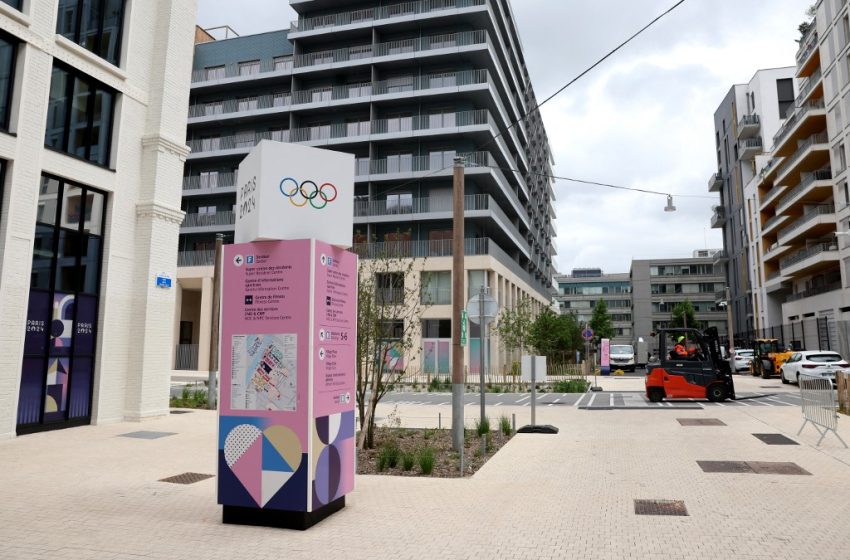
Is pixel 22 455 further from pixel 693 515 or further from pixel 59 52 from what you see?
pixel 693 515

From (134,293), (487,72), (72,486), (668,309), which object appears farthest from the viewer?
(668,309)

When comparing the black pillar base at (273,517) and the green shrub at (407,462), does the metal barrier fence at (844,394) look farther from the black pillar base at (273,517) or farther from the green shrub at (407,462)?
the black pillar base at (273,517)

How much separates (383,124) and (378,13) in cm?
875

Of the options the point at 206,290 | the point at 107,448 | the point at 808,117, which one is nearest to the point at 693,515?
the point at 107,448

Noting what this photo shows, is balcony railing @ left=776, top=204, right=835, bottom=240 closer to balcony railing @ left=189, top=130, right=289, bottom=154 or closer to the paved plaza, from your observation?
balcony railing @ left=189, top=130, right=289, bottom=154

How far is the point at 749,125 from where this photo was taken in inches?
2426

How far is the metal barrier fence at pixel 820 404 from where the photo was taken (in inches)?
451

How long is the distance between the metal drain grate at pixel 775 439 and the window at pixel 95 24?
1697 cm

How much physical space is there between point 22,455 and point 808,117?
50.6 m

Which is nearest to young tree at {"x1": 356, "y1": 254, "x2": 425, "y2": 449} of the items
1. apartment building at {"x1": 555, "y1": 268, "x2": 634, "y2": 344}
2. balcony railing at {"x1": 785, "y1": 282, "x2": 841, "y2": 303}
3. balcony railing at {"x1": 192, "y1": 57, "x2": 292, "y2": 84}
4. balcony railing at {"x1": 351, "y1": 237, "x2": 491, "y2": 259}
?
balcony railing at {"x1": 351, "y1": 237, "x2": 491, "y2": 259}

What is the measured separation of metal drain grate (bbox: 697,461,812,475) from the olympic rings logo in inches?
261

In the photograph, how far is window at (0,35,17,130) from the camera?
1276cm

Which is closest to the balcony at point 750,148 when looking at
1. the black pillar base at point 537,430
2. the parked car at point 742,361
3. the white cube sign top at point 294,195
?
the parked car at point 742,361

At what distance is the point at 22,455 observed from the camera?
10.4m
